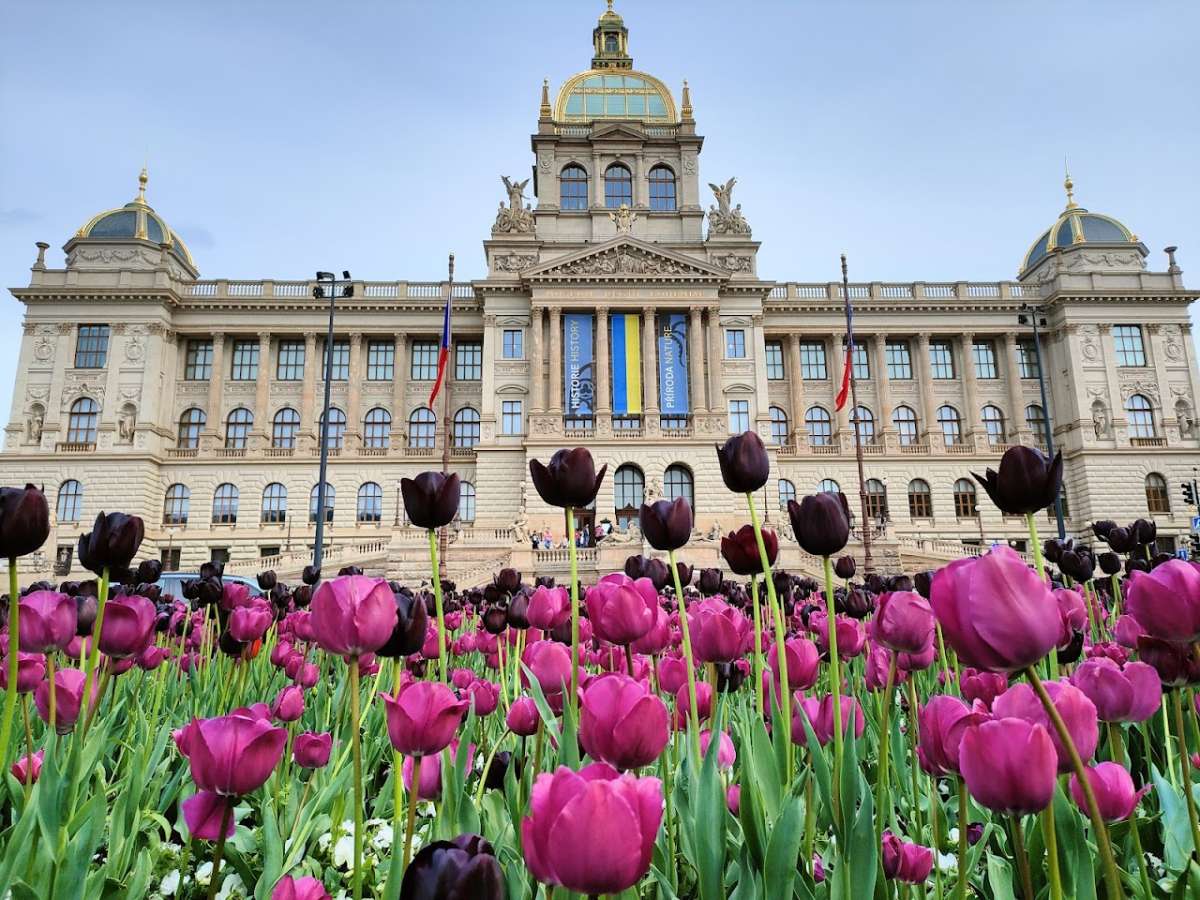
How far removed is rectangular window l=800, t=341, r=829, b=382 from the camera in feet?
142

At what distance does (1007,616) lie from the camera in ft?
3.39

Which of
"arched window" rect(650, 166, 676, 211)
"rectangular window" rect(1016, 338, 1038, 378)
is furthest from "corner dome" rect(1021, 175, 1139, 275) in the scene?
"arched window" rect(650, 166, 676, 211)

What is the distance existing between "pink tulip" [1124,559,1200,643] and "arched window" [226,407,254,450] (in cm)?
4337

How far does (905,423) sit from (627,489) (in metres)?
16.2

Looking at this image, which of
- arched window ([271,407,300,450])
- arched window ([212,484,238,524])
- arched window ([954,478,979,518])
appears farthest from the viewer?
arched window ([271,407,300,450])

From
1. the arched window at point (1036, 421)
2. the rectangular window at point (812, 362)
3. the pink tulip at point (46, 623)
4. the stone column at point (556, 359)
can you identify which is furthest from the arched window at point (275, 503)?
the pink tulip at point (46, 623)

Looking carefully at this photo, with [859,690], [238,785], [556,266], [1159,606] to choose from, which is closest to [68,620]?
[238,785]

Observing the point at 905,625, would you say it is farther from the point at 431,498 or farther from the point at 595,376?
the point at 595,376

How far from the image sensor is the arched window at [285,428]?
41.0 m

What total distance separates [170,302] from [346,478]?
12331 mm

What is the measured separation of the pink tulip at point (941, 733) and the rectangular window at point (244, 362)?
44.1 meters

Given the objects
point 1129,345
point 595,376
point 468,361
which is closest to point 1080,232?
point 1129,345

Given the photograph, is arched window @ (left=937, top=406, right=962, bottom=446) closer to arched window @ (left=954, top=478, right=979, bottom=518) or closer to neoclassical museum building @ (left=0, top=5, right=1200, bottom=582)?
neoclassical museum building @ (left=0, top=5, right=1200, bottom=582)

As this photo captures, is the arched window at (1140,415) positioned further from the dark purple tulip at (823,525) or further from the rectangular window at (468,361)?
the dark purple tulip at (823,525)
